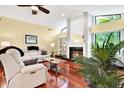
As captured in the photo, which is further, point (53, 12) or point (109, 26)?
point (53, 12)

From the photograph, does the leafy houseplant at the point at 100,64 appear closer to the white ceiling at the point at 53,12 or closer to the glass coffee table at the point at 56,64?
the glass coffee table at the point at 56,64

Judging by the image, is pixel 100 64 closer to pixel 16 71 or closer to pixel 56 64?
pixel 16 71

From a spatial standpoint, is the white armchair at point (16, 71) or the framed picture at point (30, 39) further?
the framed picture at point (30, 39)

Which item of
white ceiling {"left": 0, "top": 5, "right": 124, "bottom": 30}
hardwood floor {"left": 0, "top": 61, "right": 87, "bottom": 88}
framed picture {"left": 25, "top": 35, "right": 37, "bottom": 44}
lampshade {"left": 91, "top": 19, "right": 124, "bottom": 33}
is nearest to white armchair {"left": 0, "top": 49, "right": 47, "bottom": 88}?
hardwood floor {"left": 0, "top": 61, "right": 87, "bottom": 88}

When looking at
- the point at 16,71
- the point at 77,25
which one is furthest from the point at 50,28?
the point at 16,71

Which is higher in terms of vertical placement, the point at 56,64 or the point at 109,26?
the point at 109,26

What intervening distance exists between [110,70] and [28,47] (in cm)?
660

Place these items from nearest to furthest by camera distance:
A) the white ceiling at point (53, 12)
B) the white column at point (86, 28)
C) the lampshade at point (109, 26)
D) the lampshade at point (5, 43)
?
the lampshade at point (109, 26)
the white ceiling at point (53, 12)
the lampshade at point (5, 43)
the white column at point (86, 28)

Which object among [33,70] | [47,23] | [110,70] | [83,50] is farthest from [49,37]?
[110,70]

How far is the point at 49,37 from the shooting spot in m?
9.23

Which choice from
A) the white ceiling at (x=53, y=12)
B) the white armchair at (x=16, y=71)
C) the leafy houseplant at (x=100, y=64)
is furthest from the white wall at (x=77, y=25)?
the leafy houseplant at (x=100, y=64)

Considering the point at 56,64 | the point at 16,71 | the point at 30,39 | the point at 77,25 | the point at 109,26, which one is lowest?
the point at 56,64

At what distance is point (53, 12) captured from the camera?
283 inches

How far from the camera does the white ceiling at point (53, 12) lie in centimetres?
591
